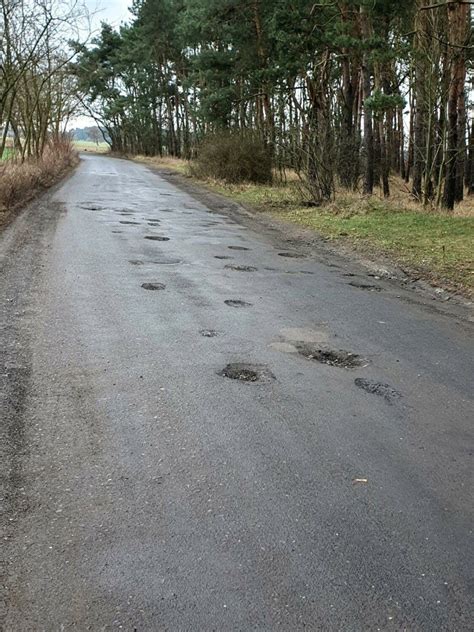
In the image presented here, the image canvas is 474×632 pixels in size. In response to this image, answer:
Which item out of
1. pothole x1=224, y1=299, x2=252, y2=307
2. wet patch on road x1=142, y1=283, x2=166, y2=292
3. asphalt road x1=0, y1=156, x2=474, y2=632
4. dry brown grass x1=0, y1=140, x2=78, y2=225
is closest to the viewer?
asphalt road x1=0, y1=156, x2=474, y2=632

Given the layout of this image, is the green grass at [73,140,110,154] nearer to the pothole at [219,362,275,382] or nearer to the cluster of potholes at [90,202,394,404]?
the cluster of potholes at [90,202,394,404]

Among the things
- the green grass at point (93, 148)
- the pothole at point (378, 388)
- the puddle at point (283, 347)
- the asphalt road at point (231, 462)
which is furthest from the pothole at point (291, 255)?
the green grass at point (93, 148)

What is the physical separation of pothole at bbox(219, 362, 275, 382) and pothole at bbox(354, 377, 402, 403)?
25.8 inches

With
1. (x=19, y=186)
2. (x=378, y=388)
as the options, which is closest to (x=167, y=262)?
(x=378, y=388)

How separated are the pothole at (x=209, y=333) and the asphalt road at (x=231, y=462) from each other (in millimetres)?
65

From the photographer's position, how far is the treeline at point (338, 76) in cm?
1506

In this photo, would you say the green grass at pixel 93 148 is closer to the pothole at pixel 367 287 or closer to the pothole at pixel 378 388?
the pothole at pixel 367 287

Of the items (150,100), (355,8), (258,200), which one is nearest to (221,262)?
(258,200)

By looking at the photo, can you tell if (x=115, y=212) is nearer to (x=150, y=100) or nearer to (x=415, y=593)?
(x=415, y=593)

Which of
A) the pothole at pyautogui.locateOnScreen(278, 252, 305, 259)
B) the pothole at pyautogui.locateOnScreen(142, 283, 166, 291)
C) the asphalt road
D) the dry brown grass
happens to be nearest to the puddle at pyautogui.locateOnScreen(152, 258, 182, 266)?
the pothole at pyautogui.locateOnScreen(142, 283, 166, 291)

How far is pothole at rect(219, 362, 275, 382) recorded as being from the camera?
4.29 meters

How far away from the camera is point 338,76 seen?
28438 mm

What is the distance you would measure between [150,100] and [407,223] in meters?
41.2

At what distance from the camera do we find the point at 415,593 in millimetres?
2270
